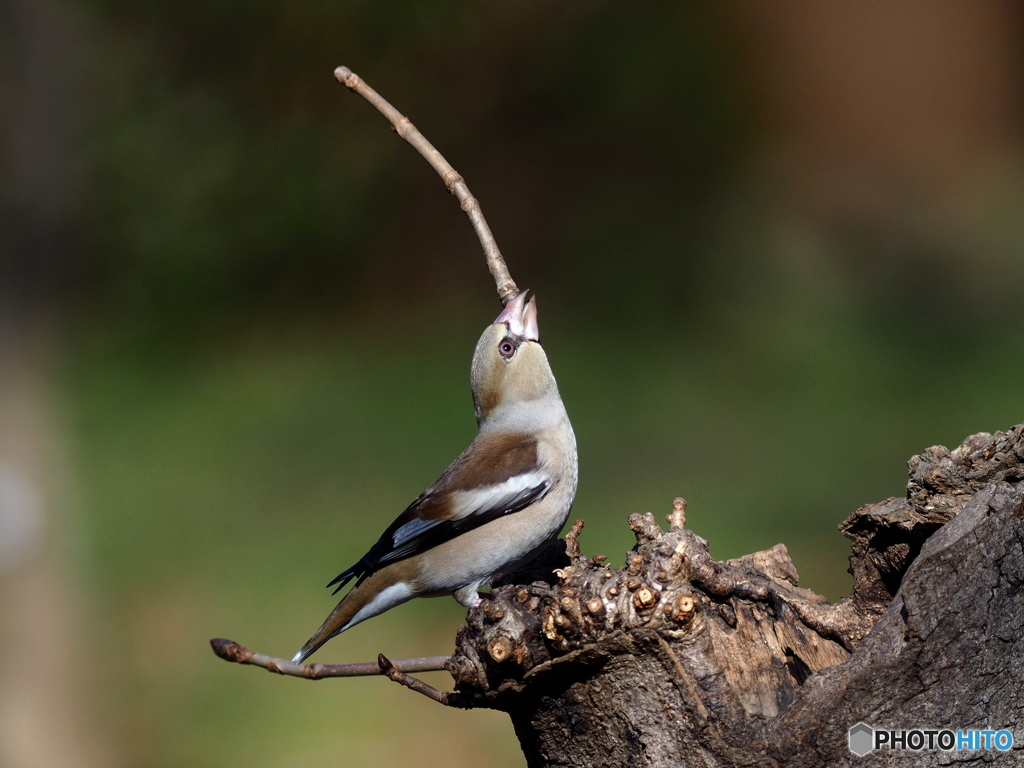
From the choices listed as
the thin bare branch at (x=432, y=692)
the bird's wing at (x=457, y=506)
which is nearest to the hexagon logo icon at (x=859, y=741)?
the thin bare branch at (x=432, y=692)

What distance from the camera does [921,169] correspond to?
1531 cm

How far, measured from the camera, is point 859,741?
2525 millimetres

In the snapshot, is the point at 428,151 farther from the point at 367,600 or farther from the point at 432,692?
the point at 367,600

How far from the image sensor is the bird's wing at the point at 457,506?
3629 mm

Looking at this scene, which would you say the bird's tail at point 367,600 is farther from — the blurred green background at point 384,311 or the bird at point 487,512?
the blurred green background at point 384,311

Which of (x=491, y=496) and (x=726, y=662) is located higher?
(x=491, y=496)

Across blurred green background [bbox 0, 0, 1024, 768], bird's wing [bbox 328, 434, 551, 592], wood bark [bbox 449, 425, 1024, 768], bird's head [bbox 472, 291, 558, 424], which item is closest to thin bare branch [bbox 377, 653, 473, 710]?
wood bark [bbox 449, 425, 1024, 768]

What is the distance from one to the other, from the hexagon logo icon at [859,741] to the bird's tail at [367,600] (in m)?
1.77

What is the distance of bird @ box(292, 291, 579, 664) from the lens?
358 cm

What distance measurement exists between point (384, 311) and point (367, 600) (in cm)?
1224

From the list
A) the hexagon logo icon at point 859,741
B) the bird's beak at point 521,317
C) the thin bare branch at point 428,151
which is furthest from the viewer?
the bird's beak at point 521,317

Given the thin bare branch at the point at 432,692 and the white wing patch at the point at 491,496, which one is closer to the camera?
the thin bare branch at the point at 432,692

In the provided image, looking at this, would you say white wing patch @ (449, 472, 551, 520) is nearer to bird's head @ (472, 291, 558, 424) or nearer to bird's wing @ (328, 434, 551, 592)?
bird's wing @ (328, 434, 551, 592)

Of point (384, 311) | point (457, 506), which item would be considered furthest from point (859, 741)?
point (384, 311)
